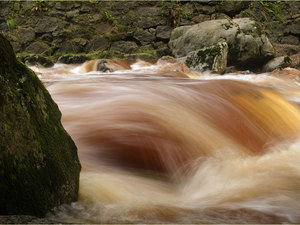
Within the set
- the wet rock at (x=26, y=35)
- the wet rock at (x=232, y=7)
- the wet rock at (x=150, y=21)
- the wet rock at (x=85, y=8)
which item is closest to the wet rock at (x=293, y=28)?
the wet rock at (x=232, y=7)

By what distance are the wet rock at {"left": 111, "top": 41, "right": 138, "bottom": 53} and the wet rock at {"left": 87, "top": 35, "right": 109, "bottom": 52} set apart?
379 millimetres

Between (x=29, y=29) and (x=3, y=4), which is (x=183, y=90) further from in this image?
(x=3, y=4)

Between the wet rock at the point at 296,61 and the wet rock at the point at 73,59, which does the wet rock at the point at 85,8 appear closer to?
the wet rock at the point at 73,59

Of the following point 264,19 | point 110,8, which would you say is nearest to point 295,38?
point 264,19

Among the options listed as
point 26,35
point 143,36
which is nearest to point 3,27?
point 26,35

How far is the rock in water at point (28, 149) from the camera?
3.91 ft

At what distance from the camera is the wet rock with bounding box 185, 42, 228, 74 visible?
7445 millimetres

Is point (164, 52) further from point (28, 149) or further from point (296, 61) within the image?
point (28, 149)

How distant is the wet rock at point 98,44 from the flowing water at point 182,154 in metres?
8.45

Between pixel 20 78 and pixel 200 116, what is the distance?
6.63 feet

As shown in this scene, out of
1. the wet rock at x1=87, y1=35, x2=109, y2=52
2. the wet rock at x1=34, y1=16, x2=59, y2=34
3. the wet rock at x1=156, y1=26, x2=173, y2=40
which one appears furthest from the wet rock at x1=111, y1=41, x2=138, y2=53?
the wet rock at x1=34, y1=16, x2=59, y2=34

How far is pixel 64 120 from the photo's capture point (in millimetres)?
2771

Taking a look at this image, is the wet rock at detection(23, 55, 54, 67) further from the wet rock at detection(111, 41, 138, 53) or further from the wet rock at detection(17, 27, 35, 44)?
the wet rock at detection(17, 27, 35, 44)

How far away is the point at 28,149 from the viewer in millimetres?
1262
